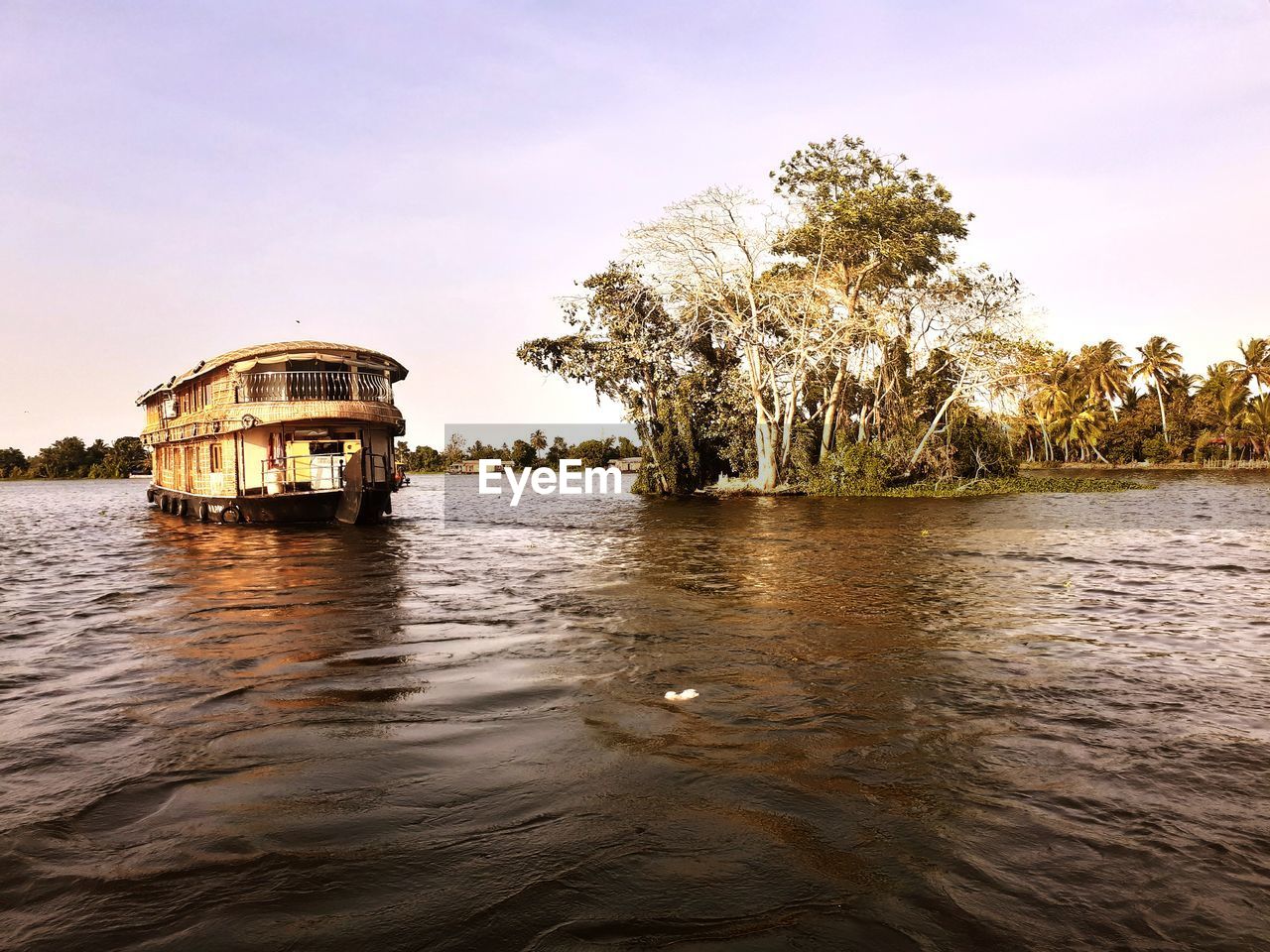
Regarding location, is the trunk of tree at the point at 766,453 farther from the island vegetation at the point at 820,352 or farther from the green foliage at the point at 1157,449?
the green foliage at the point at 1157,449

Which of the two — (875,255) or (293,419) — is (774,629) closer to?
(293,419)

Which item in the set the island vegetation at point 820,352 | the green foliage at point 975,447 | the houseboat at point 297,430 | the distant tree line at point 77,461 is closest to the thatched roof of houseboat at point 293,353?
the houseboat at point 297,430

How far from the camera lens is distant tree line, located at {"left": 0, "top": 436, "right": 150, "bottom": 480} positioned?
135125mm

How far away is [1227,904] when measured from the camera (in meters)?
3.43

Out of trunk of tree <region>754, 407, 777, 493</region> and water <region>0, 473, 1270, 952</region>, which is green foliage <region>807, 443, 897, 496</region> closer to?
trunk of tree <region>754, 407, 777, 493</region>

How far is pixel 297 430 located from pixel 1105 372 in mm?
80172

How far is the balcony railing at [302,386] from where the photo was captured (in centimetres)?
2742

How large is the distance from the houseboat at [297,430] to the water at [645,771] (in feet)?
50.5

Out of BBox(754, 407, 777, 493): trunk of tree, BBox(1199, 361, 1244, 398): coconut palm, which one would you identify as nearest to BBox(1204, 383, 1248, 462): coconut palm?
BBox(1199, 361, 1244, 398): coconut palm

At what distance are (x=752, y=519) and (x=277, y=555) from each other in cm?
1541

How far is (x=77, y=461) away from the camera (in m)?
138

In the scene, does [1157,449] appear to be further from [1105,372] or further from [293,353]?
[293,353]

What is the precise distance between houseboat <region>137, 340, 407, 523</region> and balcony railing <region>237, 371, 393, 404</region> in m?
0.04

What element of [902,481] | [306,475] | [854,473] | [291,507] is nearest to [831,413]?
[854,473]
